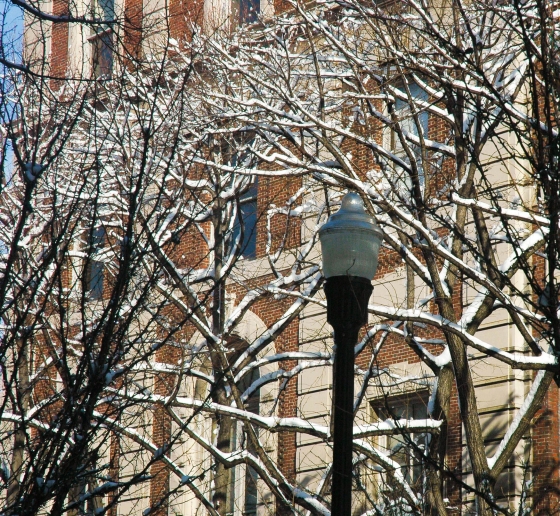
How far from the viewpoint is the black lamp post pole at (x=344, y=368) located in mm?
6754

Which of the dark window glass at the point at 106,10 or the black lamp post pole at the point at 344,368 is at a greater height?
the dark window glass at the point at 106,10

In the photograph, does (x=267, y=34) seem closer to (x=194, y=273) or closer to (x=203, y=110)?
(x=203, y=110)

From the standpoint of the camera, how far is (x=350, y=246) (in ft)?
24.2

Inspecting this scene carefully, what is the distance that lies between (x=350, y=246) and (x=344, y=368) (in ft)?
2.99

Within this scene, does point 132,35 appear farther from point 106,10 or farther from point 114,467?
point 114,467

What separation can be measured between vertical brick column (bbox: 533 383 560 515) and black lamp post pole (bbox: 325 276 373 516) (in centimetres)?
695

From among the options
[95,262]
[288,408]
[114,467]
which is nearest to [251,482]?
[288,408]

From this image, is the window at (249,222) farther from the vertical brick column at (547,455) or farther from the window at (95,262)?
the vertical brick column at (547,455)

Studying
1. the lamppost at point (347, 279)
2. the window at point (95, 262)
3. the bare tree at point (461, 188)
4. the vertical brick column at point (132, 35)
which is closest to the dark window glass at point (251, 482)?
the window at point (95, 262)

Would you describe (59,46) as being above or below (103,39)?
above

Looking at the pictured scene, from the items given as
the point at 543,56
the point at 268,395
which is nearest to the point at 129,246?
the point at 543,56

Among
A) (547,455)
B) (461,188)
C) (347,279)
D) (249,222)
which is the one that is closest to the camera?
(347,279)

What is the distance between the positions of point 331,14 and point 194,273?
4.60m

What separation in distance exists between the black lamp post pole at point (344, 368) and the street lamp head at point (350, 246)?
73 millimetres
